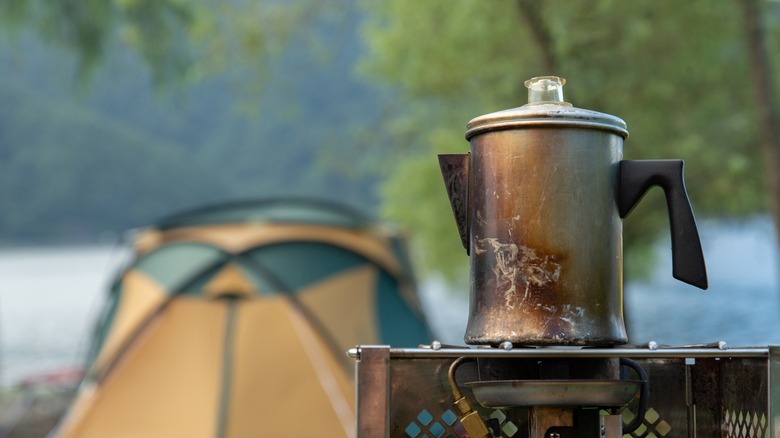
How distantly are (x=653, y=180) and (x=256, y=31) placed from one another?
30.6 feet

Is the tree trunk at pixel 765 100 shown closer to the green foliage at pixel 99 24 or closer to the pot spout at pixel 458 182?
the green foliage at pixel 99 24

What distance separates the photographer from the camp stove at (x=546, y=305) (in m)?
1.58

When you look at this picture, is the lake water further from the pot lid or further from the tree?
the tree

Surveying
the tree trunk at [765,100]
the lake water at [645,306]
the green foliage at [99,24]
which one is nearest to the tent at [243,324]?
the lake water at [645,306]

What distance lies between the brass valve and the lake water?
505mm

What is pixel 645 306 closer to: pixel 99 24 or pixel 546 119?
pixel 99 24

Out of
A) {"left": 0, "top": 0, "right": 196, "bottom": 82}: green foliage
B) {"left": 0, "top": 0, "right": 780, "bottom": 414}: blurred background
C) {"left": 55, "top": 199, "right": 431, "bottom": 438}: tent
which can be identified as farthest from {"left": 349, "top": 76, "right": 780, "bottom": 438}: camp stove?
{"left": 0, "top": 0, "right": 196, "bottom": 82}: green foliage

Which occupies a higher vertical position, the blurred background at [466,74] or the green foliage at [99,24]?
the green foliage at [99,24]

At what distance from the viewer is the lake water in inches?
476

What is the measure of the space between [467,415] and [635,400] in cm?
Answer: 31

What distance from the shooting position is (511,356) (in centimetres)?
154

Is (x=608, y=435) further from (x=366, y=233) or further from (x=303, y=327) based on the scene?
(x=366, y=233)

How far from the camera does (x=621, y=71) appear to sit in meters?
8.96

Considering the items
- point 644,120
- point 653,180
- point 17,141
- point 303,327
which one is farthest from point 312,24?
point 17,141
